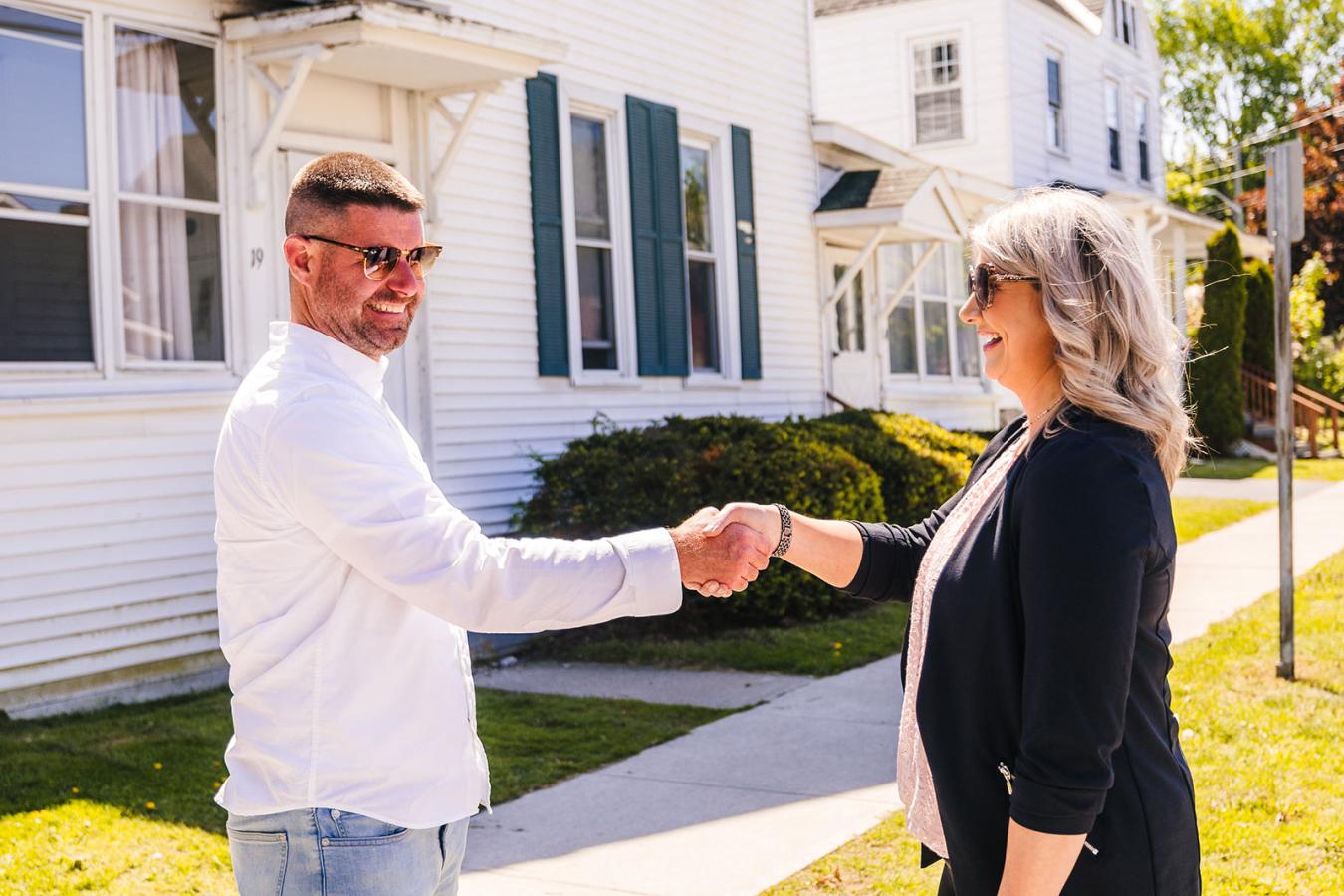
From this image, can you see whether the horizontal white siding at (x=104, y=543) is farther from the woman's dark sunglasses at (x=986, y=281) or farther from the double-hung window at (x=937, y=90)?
the double-hung window at (x=937, y=90)

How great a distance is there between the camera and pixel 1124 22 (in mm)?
24469

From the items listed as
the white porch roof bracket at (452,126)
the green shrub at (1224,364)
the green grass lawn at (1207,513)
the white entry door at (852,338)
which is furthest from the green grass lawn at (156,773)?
the green shrub at (1224,364)

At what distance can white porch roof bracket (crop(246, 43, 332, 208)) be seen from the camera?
7984 mm

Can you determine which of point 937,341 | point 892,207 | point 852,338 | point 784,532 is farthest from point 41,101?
point 937,341

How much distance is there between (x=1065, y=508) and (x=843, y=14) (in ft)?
66.7

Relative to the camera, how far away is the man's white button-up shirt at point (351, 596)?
Answer: 2389mm

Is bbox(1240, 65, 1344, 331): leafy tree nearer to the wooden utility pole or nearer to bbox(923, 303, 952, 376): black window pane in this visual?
bbox(923, 303, 952, 376): black window pane

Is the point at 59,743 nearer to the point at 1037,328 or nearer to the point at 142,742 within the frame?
the point at 142,742

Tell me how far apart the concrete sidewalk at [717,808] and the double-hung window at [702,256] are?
17.3 feet

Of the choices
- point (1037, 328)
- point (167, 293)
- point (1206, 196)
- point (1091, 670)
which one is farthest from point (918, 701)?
point (1206, 196)

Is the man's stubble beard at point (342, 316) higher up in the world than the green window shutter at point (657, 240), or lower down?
lower down

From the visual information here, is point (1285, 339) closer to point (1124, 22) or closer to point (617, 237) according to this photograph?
point (617, 237)

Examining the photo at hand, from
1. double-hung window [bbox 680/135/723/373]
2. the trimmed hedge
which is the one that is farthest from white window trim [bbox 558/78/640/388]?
double-hung window [bbox 680/135/723/373]

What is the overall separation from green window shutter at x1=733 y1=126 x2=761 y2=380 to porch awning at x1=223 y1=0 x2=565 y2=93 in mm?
4064
